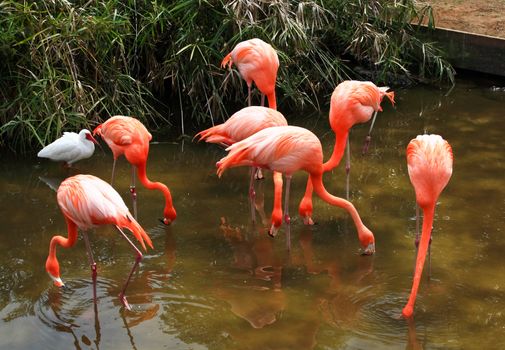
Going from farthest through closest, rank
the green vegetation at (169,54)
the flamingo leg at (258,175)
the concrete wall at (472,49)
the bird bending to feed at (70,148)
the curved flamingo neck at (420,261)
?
the concrete wall at (472,49)
the green vegetation at (169,54)
the flamingo leg at (258,175)
the bird bending to feed at (70,148)
the curved flamingo neck at (420,261)

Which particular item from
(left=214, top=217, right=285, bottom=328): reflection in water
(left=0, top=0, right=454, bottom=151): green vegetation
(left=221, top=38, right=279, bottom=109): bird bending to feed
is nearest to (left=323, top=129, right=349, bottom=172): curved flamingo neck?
(left=214, top=217, right=285, bottom=328): reflection in water

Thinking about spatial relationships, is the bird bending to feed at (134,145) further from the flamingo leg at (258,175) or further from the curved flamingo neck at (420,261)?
the curved flamingo neck at (420,261)

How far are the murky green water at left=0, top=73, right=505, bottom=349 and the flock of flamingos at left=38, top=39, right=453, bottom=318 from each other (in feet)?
0.50

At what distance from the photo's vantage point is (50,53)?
19.9 ft

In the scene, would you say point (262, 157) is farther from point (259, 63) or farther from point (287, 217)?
point (259, 63)

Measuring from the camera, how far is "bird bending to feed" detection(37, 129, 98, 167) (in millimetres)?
5633

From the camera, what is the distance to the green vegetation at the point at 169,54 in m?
6.01

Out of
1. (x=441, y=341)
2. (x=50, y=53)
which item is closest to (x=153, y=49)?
(x=50, y=53)

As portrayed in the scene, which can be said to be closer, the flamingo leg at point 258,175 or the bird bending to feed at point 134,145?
the bird bending to feed at point 134,145

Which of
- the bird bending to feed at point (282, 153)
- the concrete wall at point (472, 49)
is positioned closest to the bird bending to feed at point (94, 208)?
the bird bending to feed at point (282, 153)

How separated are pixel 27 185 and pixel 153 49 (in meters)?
1.69

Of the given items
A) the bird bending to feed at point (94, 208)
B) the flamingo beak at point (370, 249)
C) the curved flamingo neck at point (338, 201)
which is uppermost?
the bird bending to feed at point (94, 208)

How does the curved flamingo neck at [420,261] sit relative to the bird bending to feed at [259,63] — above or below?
below

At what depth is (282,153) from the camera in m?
4.54
